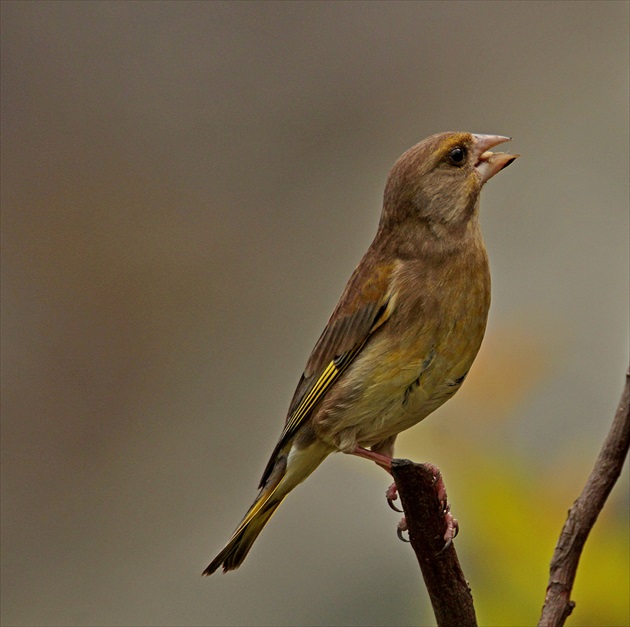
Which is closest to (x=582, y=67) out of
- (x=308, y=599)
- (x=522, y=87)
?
(x=522, y=87)

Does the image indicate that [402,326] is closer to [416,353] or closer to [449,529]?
[416,353]

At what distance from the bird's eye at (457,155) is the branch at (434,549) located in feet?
3.14

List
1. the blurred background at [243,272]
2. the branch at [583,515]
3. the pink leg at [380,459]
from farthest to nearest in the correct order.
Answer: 1. the blurred background at [243,272]
2. the pink leg at [380,459]
3. the branch at [583,515]

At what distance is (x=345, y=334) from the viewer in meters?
3.33

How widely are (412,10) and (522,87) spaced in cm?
115

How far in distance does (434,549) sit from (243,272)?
15.3 ft

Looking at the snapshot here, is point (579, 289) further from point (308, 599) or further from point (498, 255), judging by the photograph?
point (308, 599)

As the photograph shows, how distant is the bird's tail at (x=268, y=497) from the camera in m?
3.36

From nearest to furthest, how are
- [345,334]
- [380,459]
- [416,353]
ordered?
[416,353]
[380,459]
[345,334]

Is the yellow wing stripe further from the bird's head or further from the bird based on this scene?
the bird's head

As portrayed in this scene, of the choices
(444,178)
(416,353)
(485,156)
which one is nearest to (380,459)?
(416,353)

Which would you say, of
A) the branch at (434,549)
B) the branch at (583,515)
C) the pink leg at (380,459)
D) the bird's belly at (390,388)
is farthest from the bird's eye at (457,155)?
the branch at (583,515)

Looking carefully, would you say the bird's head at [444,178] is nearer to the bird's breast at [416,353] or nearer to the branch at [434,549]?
the bird's breast at [416,353]

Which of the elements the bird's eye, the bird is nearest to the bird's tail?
the bird
